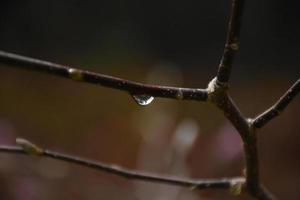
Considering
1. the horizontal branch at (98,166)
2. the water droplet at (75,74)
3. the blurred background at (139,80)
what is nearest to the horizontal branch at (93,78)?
the water droplet at (75,74)

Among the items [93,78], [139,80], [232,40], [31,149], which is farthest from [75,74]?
[139,80]

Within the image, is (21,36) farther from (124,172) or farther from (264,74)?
(124,172)

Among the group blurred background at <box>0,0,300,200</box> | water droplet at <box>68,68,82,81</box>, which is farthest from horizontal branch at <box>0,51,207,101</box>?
blurred background at <box>0,0,300,200</box>

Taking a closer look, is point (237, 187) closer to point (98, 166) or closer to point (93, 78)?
point (98, 166)

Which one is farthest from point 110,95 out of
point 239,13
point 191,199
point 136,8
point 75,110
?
point 239,13

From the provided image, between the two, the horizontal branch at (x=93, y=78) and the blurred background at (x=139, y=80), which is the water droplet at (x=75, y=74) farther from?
the blurred background at (x=139, y=80)

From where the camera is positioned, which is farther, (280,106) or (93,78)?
(280,106)

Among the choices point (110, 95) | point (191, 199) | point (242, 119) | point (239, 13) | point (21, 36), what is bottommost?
point (191, 199)
